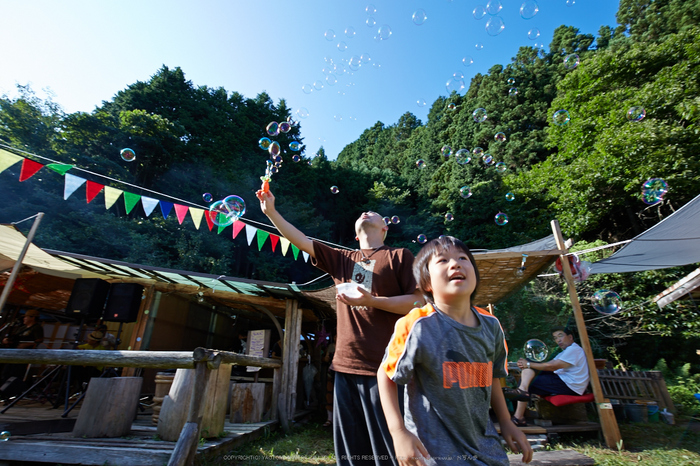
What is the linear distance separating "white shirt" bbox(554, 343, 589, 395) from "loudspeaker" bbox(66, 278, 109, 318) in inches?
306

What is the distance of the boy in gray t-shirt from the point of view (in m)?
1.02

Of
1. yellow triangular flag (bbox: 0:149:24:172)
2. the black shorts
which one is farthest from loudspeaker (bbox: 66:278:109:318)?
the black shorts

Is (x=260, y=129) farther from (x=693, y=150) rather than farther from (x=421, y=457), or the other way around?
(x=421, y=457)

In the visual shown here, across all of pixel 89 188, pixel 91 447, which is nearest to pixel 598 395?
pixel 91 447

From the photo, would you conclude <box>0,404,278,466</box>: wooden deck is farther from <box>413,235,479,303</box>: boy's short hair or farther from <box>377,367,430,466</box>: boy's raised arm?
<box>413,235,479,303</box>: boy's short hair

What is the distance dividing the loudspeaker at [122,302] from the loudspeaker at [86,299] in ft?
0.58

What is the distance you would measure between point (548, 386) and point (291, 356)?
14.3 feet

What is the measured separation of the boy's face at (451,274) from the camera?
121 centimetres

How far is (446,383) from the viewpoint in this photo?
108cm

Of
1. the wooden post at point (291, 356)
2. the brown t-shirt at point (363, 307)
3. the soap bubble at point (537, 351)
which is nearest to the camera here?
the brown t-shirt at point (363, 307)

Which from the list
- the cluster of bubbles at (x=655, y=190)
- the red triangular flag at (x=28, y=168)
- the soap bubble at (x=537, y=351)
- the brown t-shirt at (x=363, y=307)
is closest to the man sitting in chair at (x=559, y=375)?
the soap bubble at (x=537, y=351)

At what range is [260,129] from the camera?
24203 mm

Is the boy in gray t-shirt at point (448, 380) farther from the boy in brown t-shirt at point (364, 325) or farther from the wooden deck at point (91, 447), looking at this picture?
the wooden deck at point (91, 447)

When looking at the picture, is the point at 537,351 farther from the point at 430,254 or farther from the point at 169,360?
the point at 169,360
